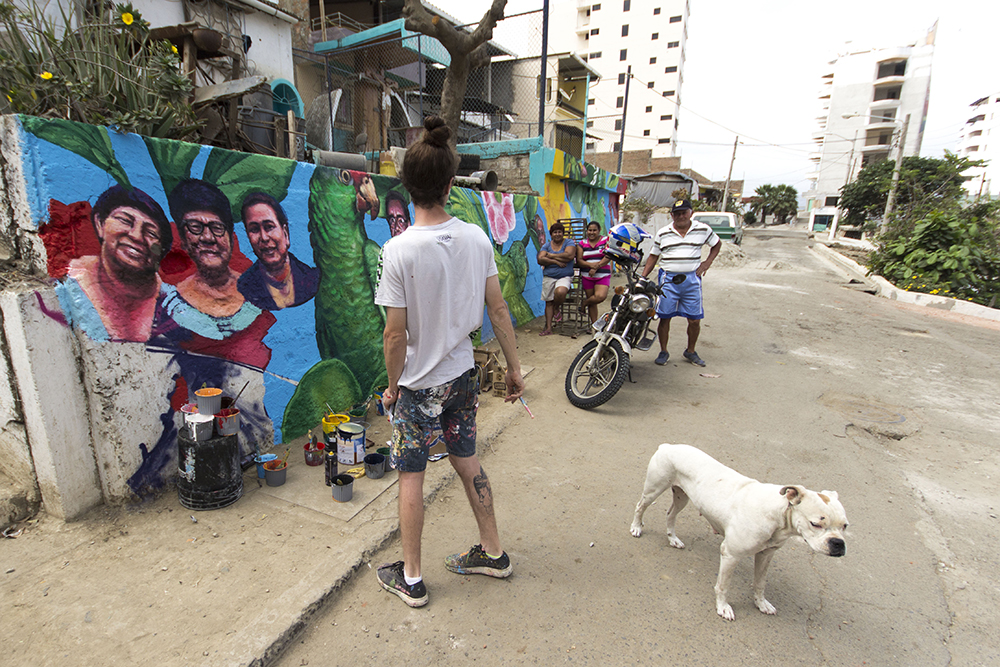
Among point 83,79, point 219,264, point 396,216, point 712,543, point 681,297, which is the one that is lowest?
point 712,543

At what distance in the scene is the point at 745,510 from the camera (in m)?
2.15

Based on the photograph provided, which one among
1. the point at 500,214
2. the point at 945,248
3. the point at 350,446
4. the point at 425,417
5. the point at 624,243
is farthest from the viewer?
the point at 945,248

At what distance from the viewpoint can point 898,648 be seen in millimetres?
2078

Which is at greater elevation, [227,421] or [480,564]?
[227,421]

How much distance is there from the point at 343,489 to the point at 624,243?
3922 millimetres

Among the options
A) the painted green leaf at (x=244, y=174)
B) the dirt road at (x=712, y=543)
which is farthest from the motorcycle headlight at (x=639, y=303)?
the painted green leaf at (x=244, y=174)

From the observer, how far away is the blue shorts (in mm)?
5773

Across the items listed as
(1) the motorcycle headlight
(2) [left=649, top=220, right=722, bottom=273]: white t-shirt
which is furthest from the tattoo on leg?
(2) [left=649, top=220, right=722, bottom=273]: white t-shirt

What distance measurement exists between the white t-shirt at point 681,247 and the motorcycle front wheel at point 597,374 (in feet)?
5.44

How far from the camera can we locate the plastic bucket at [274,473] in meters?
3.00

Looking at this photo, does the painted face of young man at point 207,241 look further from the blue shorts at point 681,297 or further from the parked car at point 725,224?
the parked car at point 725,224

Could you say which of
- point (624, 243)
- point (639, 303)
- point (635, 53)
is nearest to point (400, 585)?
point (639, 303)

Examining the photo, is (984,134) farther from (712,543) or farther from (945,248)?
(712,543)

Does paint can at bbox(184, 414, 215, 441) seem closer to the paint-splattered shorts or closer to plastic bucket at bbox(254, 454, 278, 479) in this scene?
plastic bucket at bbox(254, 454, 278, 479)
